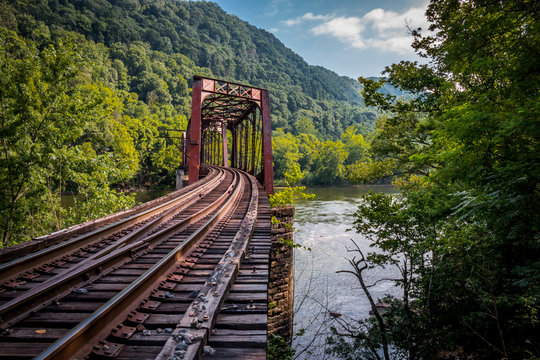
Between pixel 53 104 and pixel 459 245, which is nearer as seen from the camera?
pixel 459 245

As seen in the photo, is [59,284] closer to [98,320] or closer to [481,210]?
[98,320]

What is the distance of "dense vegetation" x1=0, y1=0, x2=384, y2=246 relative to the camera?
8797 mm

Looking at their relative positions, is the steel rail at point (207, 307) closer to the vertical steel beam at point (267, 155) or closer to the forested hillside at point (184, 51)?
the vertical steel beam at point (267, 155)

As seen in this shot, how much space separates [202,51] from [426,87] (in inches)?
5240

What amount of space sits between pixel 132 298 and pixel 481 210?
4808 mm

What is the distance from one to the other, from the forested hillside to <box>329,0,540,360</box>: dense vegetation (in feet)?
245

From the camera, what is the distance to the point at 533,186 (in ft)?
12.8

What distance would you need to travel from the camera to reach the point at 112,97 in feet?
140

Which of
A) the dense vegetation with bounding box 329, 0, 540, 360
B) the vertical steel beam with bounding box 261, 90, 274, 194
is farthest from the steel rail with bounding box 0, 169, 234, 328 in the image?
the vertical steel beam with bounding box 261, 90, 274, 194

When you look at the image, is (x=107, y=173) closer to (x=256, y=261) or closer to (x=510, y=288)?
(x=256, y=261)

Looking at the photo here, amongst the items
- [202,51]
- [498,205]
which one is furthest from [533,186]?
[202,51]

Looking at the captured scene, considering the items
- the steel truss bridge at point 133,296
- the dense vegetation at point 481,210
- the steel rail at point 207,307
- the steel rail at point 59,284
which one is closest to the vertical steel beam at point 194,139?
the steel truss bridge at point 133,296

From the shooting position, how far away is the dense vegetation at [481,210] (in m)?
4.00

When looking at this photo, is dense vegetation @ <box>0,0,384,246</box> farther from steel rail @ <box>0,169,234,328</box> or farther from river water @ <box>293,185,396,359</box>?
steel rail @ <box>0,169,234,328</box>
